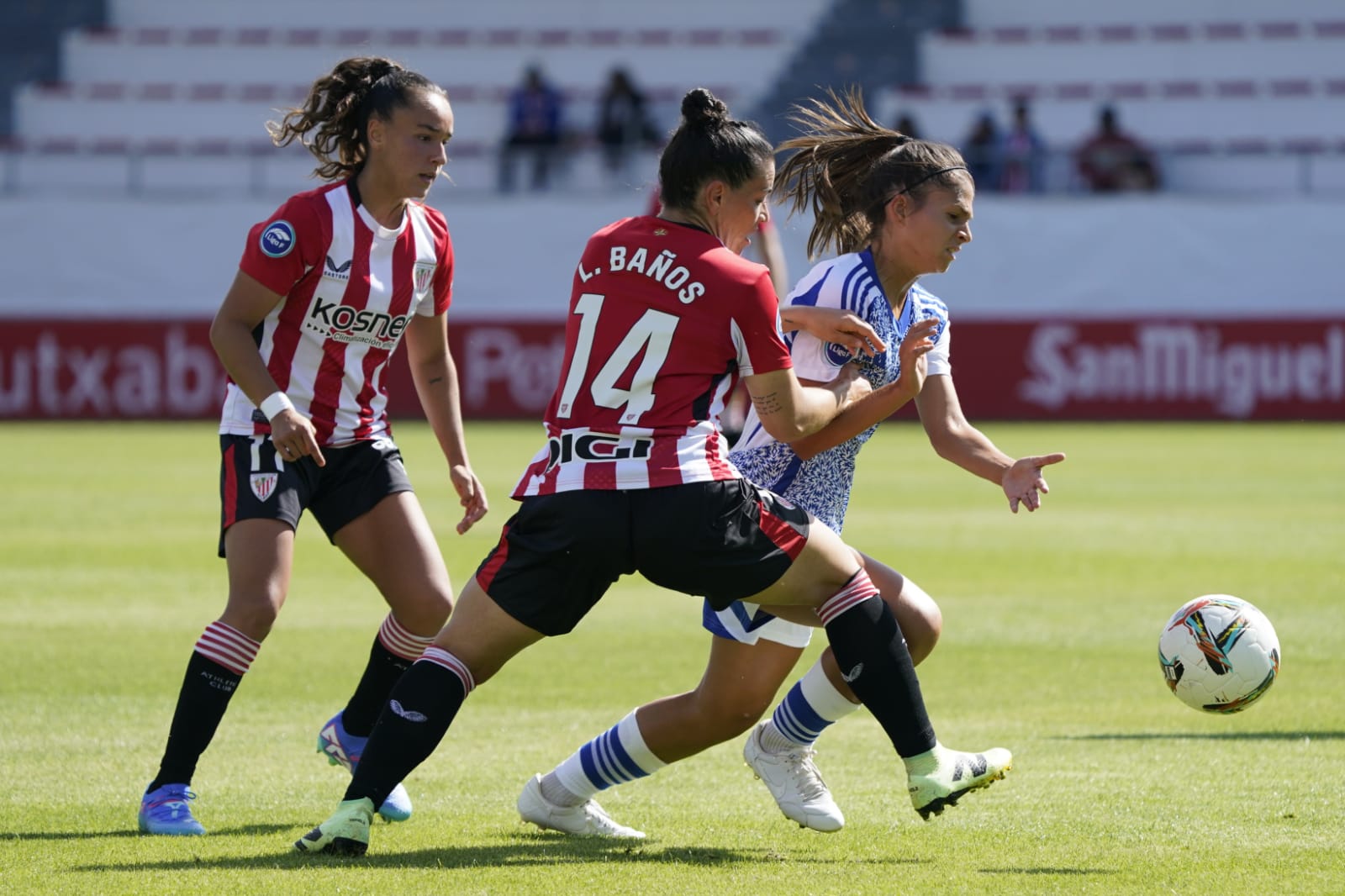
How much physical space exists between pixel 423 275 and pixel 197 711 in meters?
1.47

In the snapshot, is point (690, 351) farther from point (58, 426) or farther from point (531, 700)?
point (58, 426)

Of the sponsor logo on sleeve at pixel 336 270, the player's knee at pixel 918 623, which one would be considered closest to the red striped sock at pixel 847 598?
the player's knee at pixel 918 623

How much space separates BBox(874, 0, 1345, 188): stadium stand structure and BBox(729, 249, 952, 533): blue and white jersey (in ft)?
78.8

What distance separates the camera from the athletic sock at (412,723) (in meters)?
4.79

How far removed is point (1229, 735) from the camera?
6770 millimetres

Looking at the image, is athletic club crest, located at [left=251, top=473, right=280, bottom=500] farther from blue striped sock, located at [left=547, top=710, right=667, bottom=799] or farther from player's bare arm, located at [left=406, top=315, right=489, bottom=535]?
blue striped sock, located at [left=547, top=710, right=667, bottom=799]

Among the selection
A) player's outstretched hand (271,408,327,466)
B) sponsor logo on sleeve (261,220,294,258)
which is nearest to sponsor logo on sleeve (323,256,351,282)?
sponsor logo on sleeve (261,220,294,258)

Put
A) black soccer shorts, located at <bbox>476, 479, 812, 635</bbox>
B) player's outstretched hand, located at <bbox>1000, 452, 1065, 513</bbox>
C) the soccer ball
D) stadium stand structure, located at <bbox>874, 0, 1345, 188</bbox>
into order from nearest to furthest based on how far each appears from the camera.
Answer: black soccer shorts, located at <bbox>476, 479, 812, 635</bbox>, player's outstretched hand, located at <bbox>1000, 452, 1065, 513</bbox>, the soccer ball, stadium stand structure, located at <bbox>874, 0, 1345, 188</bbox>

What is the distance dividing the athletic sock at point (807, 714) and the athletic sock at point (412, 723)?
104cm

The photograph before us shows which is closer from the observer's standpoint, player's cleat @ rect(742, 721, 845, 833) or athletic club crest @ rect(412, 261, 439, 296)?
player's cleat @ rect(742, 721, 845, 833)

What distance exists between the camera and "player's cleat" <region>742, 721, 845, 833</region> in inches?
207

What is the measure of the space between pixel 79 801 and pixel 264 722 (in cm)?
150

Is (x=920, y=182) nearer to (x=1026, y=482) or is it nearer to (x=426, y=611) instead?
(x=1026, y=482)

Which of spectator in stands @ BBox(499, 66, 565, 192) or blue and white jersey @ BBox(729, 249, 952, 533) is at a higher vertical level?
blue and white jersey @ BBox(729, 249, 952, 533)
